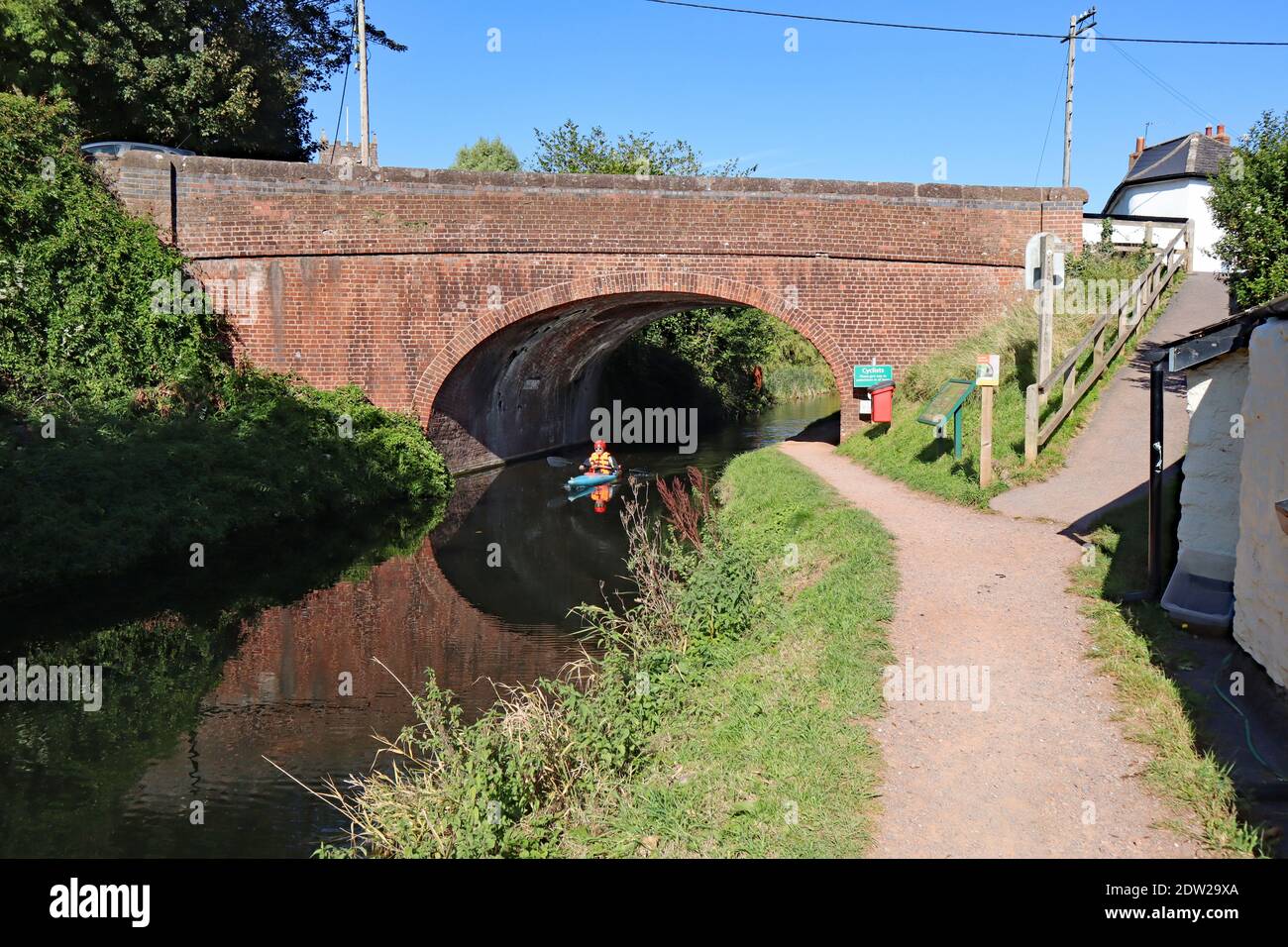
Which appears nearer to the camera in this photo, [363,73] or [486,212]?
[486,212]

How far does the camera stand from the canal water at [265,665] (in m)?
6.06

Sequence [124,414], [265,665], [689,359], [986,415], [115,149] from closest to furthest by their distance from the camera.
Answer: [265,665], [986,415], [124,414], [115,149], [689,359]

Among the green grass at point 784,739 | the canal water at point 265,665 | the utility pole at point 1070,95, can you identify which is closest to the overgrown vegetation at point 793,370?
the utility pole at point 1070,95

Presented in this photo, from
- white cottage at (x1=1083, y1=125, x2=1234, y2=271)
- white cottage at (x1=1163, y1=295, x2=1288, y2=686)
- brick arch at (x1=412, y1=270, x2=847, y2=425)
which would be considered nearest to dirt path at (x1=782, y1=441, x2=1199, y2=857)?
white cottage at (x1=1163, y1=295, x2=1288, y2=686)

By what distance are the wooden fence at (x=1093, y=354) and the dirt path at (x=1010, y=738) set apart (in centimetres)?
306

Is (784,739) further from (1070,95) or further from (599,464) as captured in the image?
(1070,95)

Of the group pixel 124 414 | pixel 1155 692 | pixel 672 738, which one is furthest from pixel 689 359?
pixel 1155 692

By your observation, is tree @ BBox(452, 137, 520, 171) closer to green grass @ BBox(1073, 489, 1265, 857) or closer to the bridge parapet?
the bridge parapet

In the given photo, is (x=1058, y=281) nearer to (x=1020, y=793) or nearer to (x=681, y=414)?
(x=1020, y=793)

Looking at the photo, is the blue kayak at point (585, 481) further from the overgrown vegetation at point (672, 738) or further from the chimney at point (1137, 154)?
the chimney at point (1137, 154)

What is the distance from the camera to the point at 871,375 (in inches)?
655

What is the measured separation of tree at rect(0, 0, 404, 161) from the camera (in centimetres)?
1783

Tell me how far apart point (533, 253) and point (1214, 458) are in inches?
471
